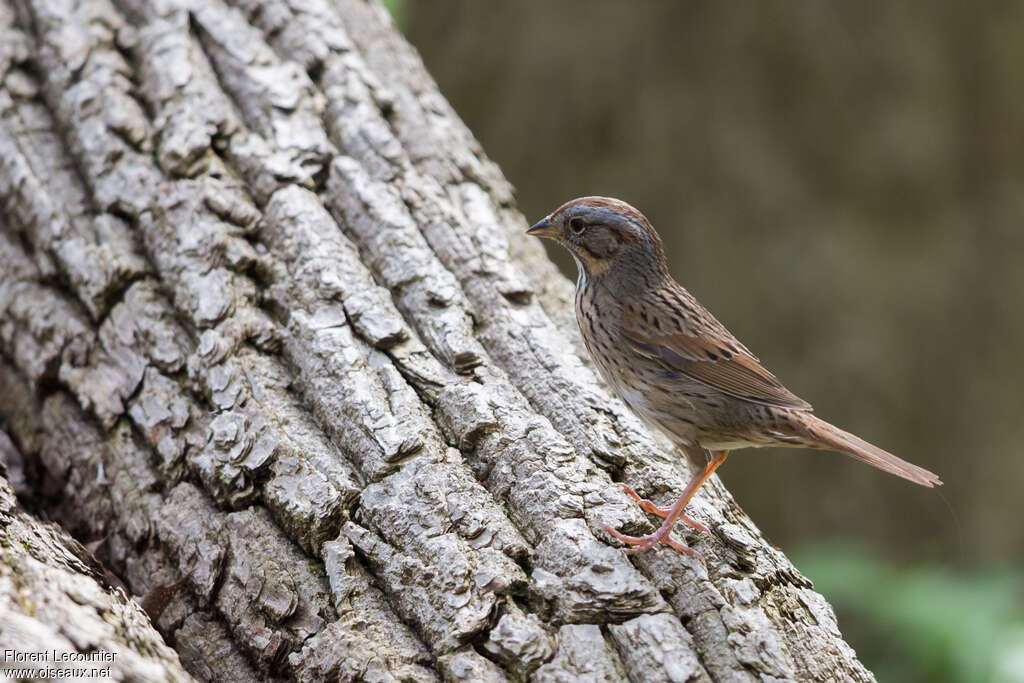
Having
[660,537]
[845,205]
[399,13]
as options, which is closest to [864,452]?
[660,537]

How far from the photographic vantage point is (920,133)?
763cm

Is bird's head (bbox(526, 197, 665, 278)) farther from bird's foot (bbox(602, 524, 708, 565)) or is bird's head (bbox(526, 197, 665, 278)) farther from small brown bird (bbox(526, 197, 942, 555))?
bird's foot (bbox(602, 524, 708, 565))

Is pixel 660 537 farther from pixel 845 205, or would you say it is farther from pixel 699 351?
pixel 845 205

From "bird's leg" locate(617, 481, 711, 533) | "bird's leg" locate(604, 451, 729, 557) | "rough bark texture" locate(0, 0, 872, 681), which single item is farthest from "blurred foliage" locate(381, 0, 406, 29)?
"bird's leg" locate(604, 451, 729, 557)

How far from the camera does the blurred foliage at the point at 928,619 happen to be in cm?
512

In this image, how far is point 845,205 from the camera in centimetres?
766

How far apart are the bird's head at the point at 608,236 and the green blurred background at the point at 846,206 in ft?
12.8

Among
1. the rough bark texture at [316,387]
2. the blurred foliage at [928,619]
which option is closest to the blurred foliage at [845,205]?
the blurred foliage at [928,619]

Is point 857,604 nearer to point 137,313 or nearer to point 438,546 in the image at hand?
point 438,546

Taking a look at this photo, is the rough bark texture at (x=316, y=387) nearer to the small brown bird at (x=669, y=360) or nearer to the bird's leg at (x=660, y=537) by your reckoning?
the bird's leg at (x=660, y=537)

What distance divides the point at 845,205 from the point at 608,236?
4302mm

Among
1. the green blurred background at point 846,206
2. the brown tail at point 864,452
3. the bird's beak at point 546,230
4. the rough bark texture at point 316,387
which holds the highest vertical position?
the green blurred background at point 846,206

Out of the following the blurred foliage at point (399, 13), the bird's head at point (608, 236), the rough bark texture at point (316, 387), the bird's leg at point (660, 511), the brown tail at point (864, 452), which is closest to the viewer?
the rough bark texture at point (316, 387)

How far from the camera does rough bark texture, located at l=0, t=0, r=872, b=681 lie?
2.81m
